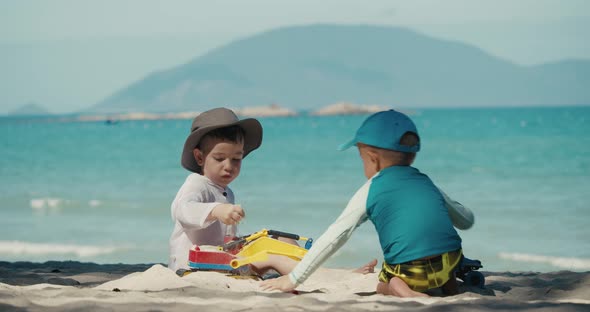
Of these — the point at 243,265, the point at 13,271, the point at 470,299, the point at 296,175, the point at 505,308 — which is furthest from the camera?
the point at 296,175

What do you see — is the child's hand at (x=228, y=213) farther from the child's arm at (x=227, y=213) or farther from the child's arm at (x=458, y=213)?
the child's arm at (x=458, y=213)

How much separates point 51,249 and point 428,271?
7.94 meters

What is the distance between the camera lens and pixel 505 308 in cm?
369

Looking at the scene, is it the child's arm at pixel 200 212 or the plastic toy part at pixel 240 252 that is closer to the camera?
the child's arm at pixel 200 212

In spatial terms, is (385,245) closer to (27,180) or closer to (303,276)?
(303,276)

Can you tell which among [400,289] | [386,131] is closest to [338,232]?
[400,289]

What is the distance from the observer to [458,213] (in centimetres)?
420

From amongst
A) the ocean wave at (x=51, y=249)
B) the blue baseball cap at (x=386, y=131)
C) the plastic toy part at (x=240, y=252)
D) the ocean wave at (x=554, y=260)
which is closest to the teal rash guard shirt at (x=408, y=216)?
the blue baseball cap at (x=386, y=131)

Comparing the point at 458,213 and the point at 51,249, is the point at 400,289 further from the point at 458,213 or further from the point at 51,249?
the point at 51,249

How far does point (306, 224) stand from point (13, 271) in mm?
6652

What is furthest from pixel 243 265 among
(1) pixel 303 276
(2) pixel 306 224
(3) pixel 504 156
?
(3) pixel 504 156

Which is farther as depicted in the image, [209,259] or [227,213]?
[209,259]

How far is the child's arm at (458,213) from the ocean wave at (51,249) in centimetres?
704

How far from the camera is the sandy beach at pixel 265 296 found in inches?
148
